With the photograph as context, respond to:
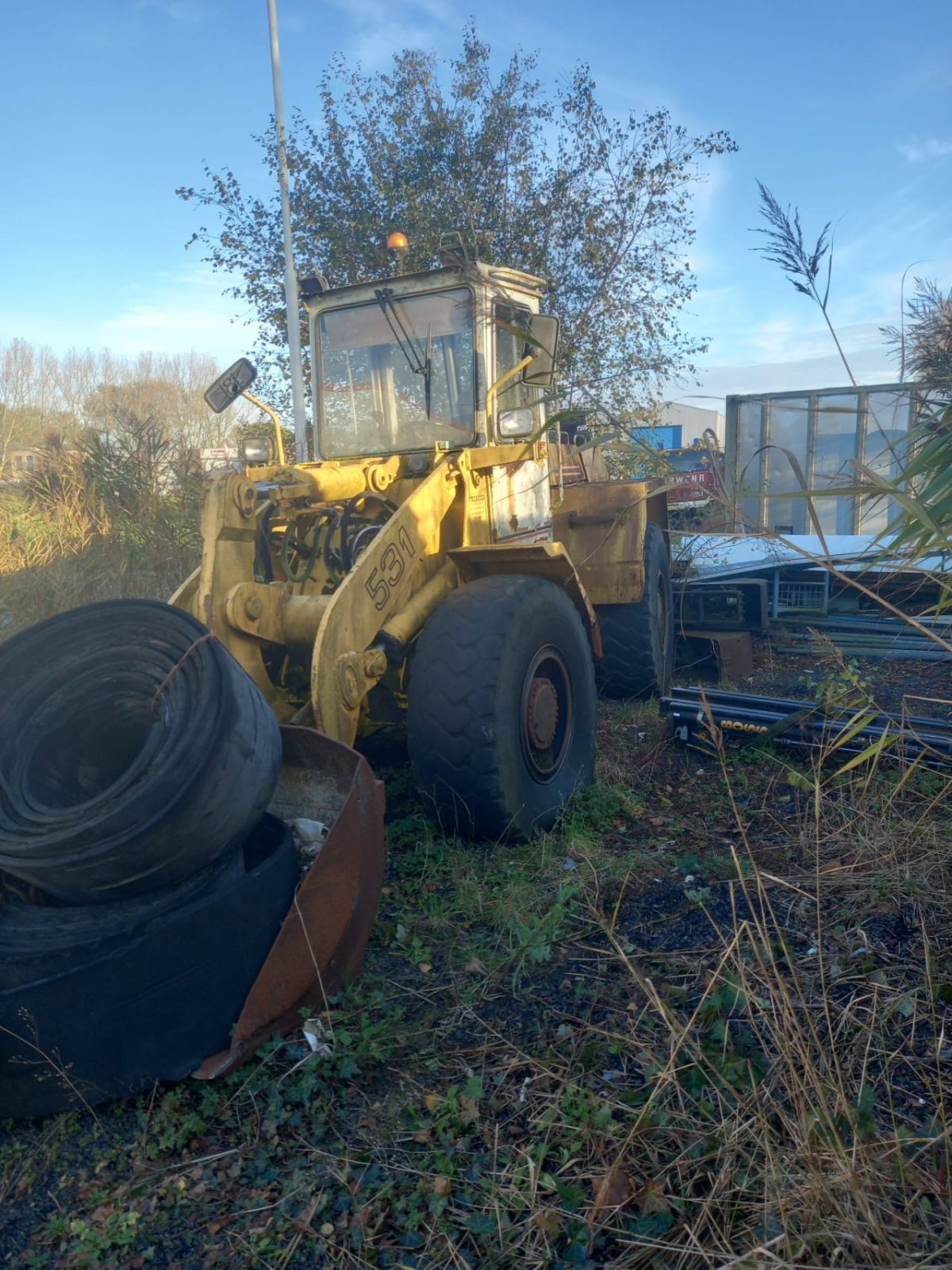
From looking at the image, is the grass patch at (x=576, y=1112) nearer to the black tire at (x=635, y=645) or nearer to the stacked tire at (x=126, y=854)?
the stacked tire at (x=126, y=854)

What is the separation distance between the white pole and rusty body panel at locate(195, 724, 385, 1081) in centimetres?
736

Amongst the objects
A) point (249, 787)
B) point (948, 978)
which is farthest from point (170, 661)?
point (948, 978)

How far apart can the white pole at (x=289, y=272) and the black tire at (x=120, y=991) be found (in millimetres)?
7692

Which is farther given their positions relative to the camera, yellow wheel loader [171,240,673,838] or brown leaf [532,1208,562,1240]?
yellow wheel loader [171,240,673,838]

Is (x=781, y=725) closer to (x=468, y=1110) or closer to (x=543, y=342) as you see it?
(x=543, y=342)

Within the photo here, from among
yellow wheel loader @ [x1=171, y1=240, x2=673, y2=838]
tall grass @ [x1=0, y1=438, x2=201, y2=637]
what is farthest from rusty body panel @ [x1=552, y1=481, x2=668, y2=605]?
tall grass @ [x1=0, y1=438, x2=201, y2=637]

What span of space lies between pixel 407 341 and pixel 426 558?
1329 mm

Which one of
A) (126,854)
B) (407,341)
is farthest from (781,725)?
(126,854)

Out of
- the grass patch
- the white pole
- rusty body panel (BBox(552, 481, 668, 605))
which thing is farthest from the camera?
the white pole

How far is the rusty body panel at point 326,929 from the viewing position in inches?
104

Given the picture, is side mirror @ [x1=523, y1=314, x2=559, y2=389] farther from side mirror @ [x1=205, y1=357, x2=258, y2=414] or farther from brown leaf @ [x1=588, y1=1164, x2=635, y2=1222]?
brown leaf @ [x1=588, y1=1164, x2=635, y2=1222]

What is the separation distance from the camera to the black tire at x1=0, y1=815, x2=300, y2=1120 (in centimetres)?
243

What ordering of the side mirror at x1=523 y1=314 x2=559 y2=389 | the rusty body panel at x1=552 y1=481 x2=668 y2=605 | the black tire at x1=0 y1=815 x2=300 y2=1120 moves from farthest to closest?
the rusty body panel at x1=552 y1=481 x2=668 y2=605, the side mirror at x1=523 y1=314 x2=559 y2=389, the black tire at x1=0 y1=815 x2=300 y2=1120

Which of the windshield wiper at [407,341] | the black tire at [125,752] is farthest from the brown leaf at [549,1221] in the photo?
the windshield wiper at [407,341]
